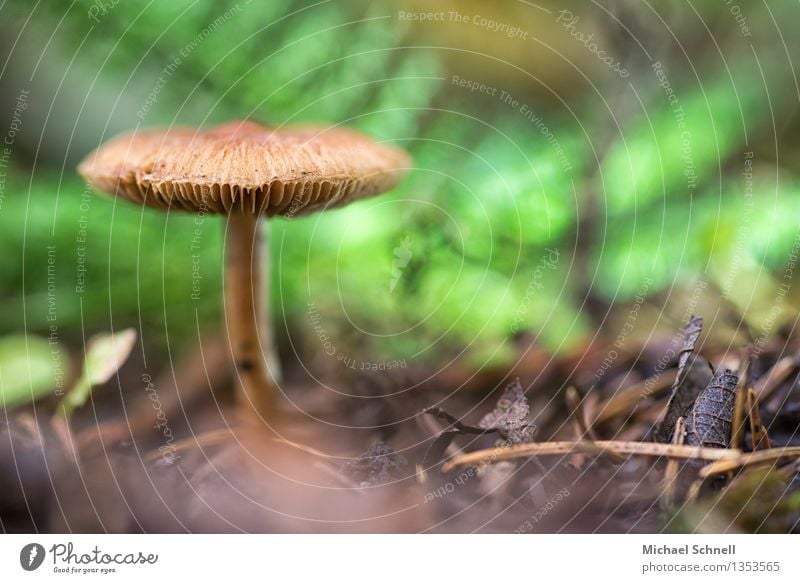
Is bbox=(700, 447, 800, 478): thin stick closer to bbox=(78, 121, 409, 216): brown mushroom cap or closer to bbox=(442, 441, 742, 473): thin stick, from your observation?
bbox=(442, 441, 742, 473): thin stick

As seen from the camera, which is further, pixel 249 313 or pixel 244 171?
pixel 249 313

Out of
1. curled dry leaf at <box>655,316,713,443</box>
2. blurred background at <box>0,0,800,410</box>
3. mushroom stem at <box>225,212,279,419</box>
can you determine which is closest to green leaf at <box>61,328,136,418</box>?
blurred background at <box>0,0,800,410</box>

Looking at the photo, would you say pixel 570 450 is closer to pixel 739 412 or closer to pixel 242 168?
pixel 739 412

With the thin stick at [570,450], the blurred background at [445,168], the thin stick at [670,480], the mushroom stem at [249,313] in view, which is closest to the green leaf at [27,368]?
the blurred background at [445,168]

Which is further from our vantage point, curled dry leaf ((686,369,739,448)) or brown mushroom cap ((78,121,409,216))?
curled dry leaf ((686,369,739,448))

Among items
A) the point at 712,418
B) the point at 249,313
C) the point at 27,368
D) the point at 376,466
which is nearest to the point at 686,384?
the point at 712,418

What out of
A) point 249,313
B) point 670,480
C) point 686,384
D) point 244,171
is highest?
point 244,171

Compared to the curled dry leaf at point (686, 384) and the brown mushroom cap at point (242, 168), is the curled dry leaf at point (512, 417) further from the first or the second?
the brown mushroom cap at point (242, 168)
